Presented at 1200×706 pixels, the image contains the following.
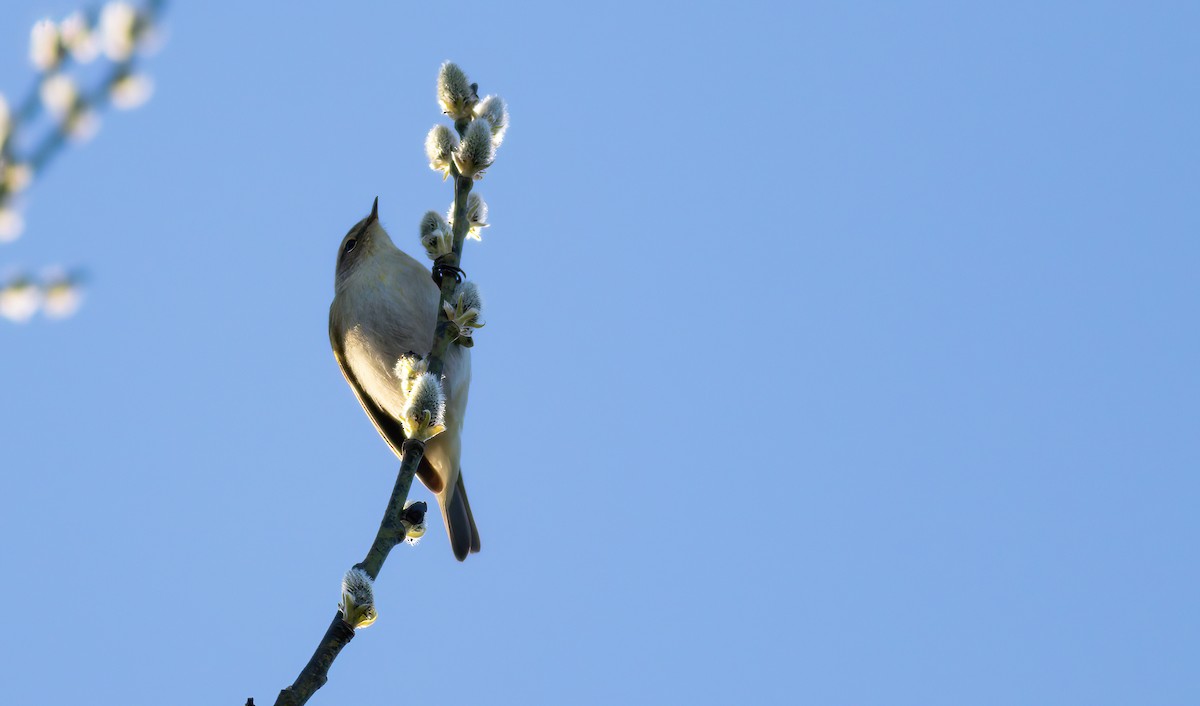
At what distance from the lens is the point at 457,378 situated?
21.4 ft

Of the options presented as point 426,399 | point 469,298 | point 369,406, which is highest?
point 369,406

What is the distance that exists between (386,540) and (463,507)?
497 centimetres

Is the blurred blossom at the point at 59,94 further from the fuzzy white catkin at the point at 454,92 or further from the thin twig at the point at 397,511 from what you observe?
the fuzzy white catkin at the point at 454,92

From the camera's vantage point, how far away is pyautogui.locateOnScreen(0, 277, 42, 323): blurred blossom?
62.8 inches

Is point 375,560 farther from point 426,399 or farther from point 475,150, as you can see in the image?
point 475,150

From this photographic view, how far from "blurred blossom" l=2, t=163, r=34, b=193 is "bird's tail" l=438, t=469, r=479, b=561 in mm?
5730

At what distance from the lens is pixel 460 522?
7.42 meters

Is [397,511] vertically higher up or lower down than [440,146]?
lower down

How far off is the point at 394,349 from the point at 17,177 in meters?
5.49

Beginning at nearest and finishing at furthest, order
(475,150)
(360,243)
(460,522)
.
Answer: (475,150)
(460,522)
(360,243)

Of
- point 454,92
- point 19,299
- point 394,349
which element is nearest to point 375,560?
point 19,299

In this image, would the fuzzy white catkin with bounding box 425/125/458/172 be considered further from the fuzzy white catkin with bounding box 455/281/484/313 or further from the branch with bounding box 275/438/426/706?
the branch with bounding box 275/438/426/706

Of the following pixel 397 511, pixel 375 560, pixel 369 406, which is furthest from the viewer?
pixel 369 406

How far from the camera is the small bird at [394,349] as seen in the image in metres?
6.95
